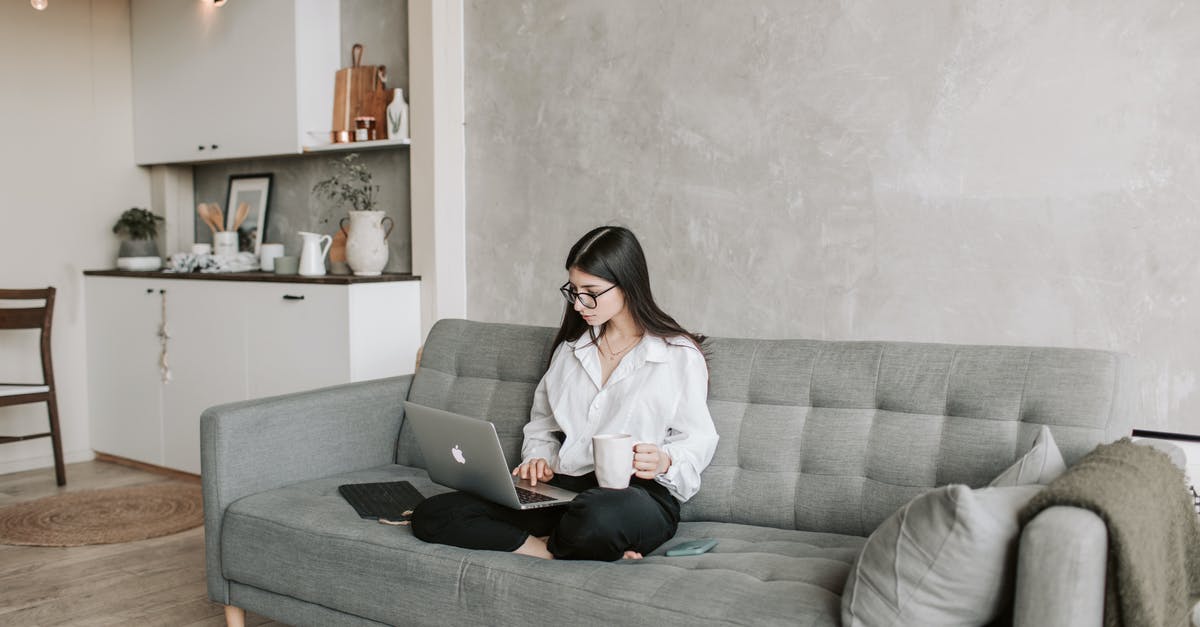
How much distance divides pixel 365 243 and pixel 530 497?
2173 mm

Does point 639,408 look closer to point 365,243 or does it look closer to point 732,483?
point 732,483

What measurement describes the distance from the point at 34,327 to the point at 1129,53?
4.46 metres

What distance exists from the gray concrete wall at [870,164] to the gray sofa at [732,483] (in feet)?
2.18

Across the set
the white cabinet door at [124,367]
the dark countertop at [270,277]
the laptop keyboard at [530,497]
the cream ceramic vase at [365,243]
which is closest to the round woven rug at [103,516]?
the white cabinet door at [124,367]

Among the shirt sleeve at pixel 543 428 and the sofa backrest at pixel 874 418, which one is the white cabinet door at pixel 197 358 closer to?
the shirt sleeve at pixel 543 428

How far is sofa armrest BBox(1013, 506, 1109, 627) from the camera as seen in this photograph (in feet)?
4.81

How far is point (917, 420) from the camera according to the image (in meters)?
2.23

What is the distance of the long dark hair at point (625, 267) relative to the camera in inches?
94.9

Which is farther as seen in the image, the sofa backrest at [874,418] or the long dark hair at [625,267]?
the long dark hair at [625,267]

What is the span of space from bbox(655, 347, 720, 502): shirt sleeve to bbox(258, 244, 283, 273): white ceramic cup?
2.77m

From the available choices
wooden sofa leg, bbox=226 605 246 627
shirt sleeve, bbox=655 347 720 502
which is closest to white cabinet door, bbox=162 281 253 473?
wooden sofa leg, bbox=226 605 246 627

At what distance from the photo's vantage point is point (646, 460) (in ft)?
7.25

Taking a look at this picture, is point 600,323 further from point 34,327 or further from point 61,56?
point 61,56

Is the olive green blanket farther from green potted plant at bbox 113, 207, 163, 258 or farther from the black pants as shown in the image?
green potted plant at bbox 113, 207, 163, 258
